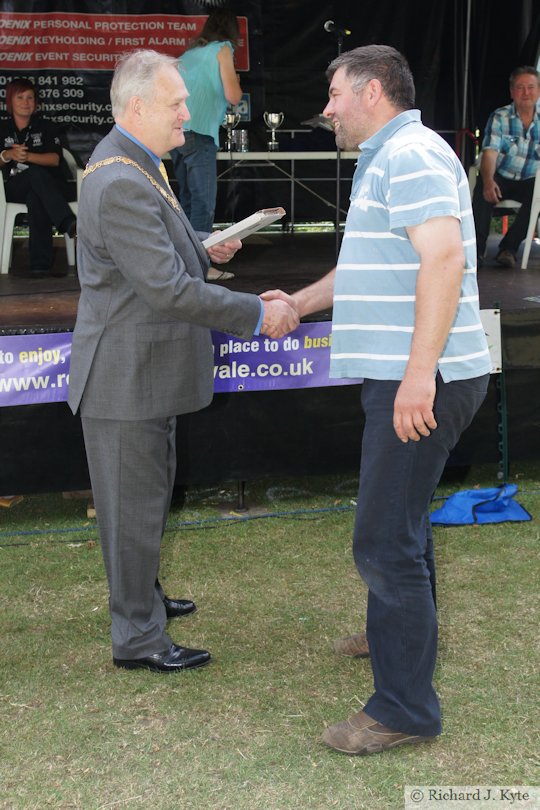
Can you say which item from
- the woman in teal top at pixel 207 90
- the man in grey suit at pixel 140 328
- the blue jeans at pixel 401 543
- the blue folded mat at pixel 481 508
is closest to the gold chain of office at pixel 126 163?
the man in grey suit at pixel 140 328

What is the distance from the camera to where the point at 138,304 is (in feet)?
8.14

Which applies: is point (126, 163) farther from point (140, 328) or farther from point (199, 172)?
point (199, 172)

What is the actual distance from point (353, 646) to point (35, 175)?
4.17m

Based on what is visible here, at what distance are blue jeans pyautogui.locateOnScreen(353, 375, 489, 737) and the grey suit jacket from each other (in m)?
0.53

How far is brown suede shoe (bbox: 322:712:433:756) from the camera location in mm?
2316

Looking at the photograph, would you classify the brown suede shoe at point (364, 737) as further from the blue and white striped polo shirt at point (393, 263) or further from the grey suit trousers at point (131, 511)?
the blue and white striped polo shirt at point (393, 263)

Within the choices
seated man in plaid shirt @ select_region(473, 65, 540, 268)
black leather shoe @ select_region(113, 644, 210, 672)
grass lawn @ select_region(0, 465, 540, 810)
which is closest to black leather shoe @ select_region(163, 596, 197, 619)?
grass lawn @ select_region(0, 465, 540, 810)

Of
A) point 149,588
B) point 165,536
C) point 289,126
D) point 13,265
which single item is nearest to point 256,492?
point 165,536

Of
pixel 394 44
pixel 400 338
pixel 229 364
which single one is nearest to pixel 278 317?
pixel 400 338

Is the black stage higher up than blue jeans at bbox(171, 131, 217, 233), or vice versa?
blue jeans at bbox(171, 131, 217, 233)

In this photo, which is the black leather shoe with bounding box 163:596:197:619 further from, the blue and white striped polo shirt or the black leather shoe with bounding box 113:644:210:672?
the blue and white striped polo shirt

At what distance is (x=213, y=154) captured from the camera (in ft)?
17.1

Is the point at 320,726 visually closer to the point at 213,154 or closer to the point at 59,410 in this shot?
the point at 59,410

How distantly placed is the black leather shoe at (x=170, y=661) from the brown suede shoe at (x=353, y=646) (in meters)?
0.40
